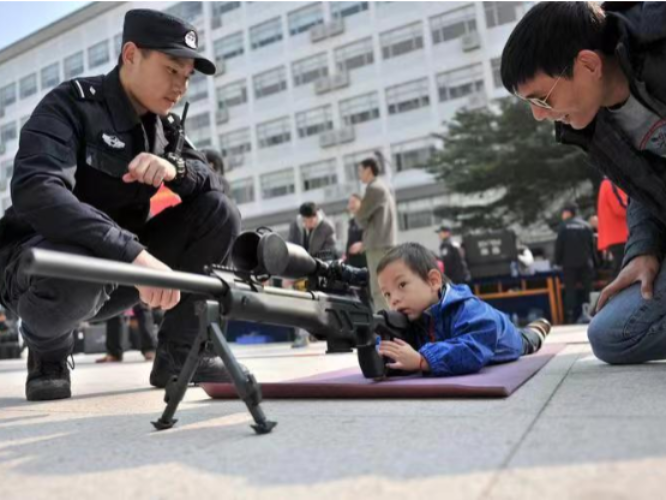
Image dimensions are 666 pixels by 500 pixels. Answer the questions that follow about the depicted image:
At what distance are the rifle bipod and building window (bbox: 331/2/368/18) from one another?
2627 centimetres

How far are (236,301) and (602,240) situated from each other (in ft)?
17.1

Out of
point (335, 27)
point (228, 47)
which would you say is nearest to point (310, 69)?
point (335, 27)

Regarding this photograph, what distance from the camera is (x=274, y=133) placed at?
1080 inches

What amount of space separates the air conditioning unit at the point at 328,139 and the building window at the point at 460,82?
4.46 m

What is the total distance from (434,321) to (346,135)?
23.8m

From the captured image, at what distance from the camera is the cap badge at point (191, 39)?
206cm

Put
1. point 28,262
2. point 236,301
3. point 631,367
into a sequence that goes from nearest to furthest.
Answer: point 28,262
point 236,301
point 631,367

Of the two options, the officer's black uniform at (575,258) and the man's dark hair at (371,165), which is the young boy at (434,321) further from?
the officer's black uniform at (575,258)

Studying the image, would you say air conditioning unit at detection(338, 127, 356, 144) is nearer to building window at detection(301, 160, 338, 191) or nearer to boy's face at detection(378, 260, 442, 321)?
building window at detection(301, 160, 338, 191)

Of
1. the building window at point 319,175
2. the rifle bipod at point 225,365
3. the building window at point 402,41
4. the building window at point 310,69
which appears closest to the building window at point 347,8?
the building window at point 402,41

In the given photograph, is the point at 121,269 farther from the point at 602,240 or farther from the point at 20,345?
the point at 20,345

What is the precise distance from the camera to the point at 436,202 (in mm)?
24578

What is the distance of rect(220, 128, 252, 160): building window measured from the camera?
92.1 ft

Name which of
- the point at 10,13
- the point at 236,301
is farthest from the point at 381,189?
the point at 236,301
